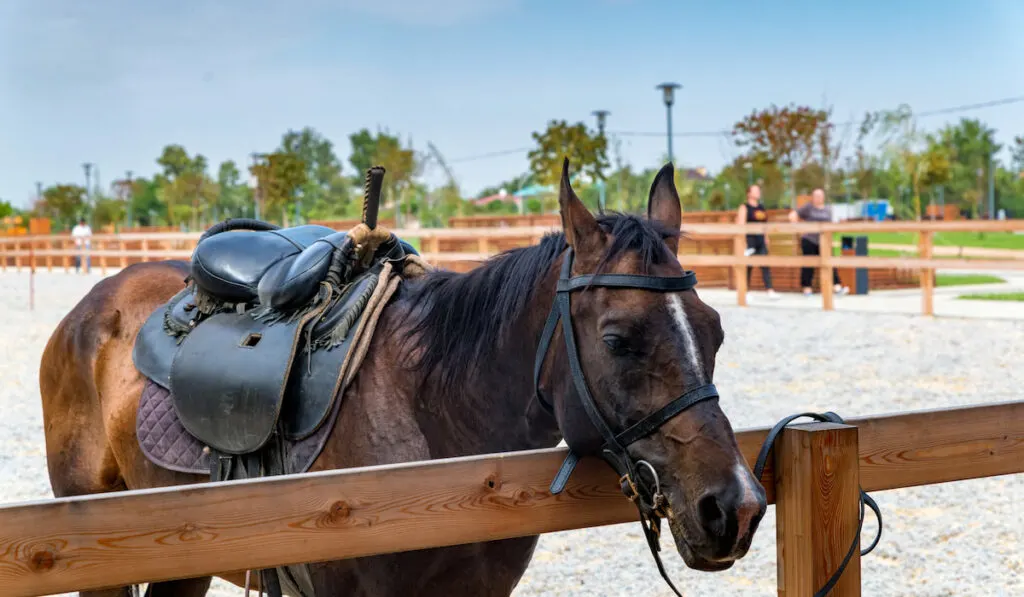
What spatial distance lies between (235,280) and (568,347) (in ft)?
3.99

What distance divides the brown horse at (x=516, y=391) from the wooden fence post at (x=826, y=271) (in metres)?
11.0

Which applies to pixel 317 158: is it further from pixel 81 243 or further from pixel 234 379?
pixel 234 379

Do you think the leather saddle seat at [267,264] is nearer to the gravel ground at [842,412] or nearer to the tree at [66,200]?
the gravel ground at [842,412]

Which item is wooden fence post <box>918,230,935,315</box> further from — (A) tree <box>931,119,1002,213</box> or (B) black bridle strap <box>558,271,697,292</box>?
(A) tree <box>931,119,1002,213</box>

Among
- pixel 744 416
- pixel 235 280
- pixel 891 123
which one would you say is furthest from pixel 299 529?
pixel 891 123

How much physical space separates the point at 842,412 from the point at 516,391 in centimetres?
530

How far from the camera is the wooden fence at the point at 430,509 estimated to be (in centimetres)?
154

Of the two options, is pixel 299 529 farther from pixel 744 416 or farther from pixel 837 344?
pixel 837 344

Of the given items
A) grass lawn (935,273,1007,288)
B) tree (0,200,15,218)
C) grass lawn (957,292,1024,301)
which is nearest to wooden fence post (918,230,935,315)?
grass lawn (957,292,1024,301)

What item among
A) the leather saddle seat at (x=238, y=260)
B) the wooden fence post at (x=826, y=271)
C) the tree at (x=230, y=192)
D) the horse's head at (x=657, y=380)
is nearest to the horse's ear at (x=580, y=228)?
the horse's head at (x=657, y=380)

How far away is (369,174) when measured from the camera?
2803 millimetres

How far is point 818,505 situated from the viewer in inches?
77.3

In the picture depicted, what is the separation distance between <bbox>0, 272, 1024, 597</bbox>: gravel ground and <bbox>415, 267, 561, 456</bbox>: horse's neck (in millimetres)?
1934

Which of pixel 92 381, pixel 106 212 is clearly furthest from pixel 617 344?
pixel 106 212
